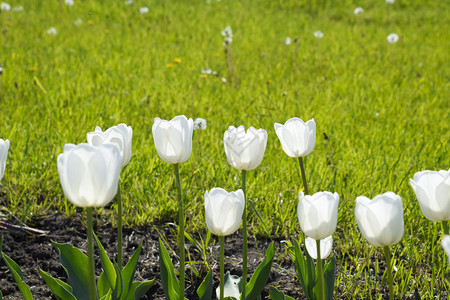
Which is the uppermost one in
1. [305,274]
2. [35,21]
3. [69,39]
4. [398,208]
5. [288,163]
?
[35,21]

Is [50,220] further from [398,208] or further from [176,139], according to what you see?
[398,208]

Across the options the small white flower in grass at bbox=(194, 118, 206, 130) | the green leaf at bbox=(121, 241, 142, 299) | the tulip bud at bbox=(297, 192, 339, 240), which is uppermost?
the small white flower in grass at bbox=(194, 118, 206, 130)

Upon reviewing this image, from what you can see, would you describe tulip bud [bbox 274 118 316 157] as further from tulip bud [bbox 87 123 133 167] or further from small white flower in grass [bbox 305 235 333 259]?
tulip bud [bbox 87 123 133 167]

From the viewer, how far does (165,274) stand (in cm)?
131

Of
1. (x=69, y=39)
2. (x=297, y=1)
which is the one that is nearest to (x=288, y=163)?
(x=69, y=39)

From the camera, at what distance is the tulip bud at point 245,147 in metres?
1.24

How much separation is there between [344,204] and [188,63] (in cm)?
257

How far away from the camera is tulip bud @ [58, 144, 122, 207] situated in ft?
3.09

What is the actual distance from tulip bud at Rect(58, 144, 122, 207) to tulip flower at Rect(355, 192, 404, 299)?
471 millimetres

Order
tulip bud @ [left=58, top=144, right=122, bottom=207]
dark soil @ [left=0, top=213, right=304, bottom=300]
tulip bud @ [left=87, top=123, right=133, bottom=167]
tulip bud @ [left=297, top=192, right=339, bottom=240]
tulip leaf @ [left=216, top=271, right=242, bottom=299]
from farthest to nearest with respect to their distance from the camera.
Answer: dark soil @ [left=0, top=213, right=304, bottom=300]
tulip leaf @ [left=216, top=271, right=242, bottom=299]
tulip bud @ [left=87, top=123, right=133, bottom=167]
tulip bud @ [left=297, top=192, right=339, bottom=240]
tulip bud @ [left=58, top=144, right=122, bottom=207]

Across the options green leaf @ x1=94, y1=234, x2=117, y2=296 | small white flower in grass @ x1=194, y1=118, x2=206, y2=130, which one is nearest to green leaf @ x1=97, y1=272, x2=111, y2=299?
green leaf @ x1=94, y1=234, x2=117, y2=296

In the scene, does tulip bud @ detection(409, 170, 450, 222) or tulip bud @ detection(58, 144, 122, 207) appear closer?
tulip bud @ detection(58, 144, 122, 207)

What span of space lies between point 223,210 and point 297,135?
1.02 ft

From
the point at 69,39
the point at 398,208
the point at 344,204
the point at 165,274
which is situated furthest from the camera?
the point at 69,39
